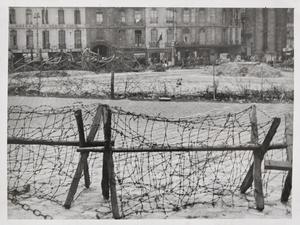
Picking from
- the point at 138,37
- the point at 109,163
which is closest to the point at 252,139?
the point at 109,163

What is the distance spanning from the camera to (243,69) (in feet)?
17.6

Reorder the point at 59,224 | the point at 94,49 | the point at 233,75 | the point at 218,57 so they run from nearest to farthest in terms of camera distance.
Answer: the point at 59,224
the point at 94,49
the point at 218,57
the point at 233,75

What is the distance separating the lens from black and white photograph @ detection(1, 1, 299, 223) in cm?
262

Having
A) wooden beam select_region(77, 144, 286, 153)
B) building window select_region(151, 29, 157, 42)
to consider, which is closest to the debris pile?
building window select_region(151, 29, 157, 42)

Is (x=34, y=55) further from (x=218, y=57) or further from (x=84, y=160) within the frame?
(x=218, y=57)

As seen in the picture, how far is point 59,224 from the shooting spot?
2.51 meters

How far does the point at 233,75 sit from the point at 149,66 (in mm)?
1110

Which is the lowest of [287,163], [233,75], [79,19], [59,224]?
[59,224]

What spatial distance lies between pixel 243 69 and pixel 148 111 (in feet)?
4.35

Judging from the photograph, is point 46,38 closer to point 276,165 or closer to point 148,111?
point 148,111

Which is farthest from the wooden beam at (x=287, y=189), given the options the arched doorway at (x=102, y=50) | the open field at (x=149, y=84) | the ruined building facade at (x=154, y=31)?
the arched doorway at (x=102, y=50)

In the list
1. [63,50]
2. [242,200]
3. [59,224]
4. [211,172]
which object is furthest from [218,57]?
[59,224]

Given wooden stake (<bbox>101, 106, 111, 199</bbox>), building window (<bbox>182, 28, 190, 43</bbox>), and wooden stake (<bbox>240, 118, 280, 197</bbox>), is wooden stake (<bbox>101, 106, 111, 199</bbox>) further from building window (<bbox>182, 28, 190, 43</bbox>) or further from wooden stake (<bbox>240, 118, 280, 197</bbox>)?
building window (<bbox>182, 28, 190, 43</bbox>)

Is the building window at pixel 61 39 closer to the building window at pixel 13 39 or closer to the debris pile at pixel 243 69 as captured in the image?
the building window at pixel 13 39
